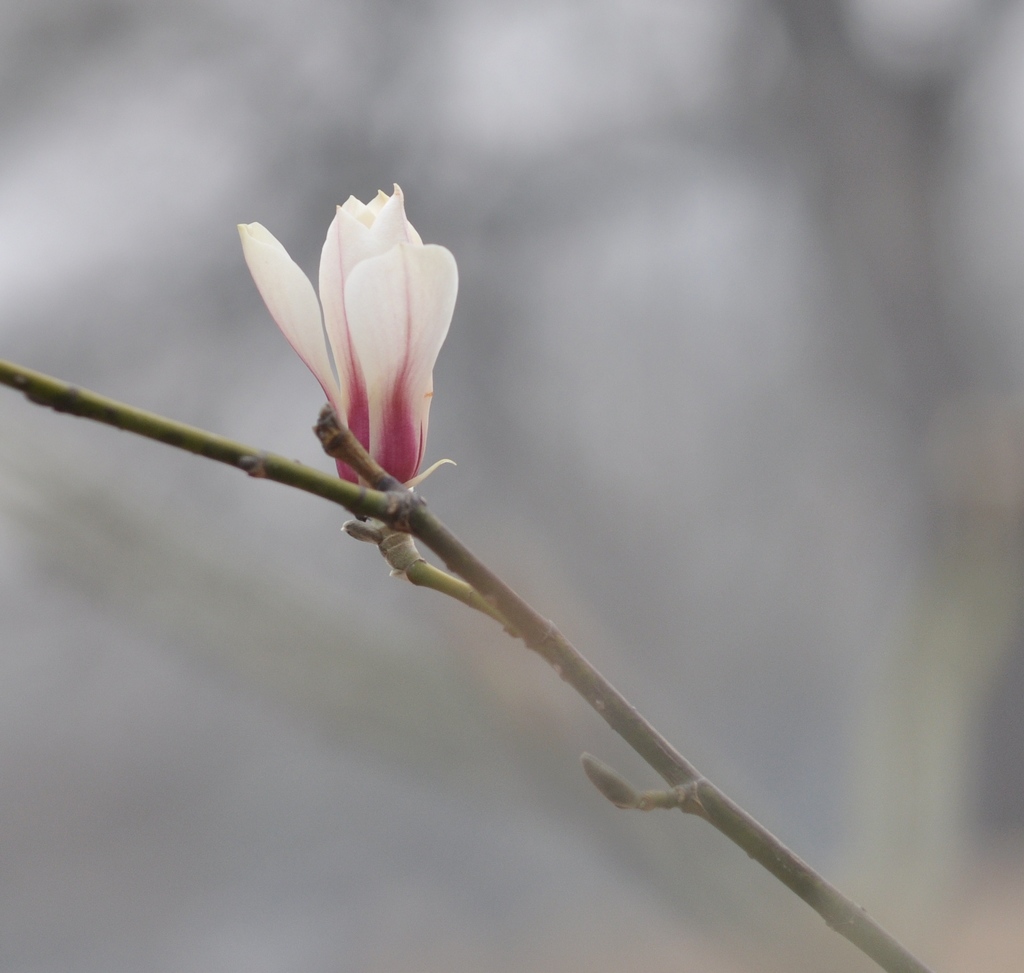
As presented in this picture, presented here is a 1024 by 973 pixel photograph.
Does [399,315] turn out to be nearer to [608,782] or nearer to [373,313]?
[373,313]

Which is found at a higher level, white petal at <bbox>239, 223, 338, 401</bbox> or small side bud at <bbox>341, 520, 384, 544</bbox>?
white petal at <bbox>239, 223, 338, 401</bbox>

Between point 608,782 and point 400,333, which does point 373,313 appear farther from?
point 608,782

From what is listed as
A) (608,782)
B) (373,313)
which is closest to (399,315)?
(373,313)

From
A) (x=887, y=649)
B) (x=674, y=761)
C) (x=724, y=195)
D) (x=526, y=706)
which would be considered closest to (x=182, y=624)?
(x=526, y=706)

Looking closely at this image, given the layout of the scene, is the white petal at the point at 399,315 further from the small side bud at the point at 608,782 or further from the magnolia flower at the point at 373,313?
the small side bud at the point at 608,782

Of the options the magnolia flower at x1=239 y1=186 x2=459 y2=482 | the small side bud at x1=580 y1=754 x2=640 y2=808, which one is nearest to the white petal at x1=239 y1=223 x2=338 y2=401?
the magnolia flower at x1=239 y1=186 x2=459 y2=482

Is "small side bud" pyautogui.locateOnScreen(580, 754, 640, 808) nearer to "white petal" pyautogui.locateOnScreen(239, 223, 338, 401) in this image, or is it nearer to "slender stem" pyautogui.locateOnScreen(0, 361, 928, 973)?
"slender stem" pyautogui.locateOnScreen(0, 361, 928, 973)
